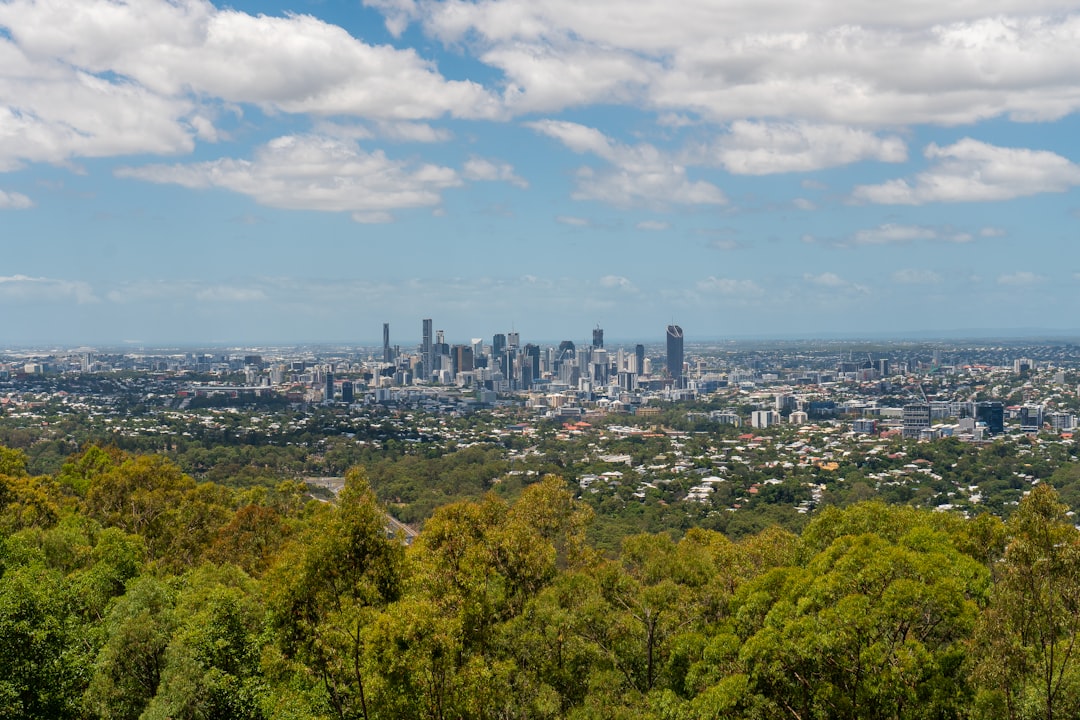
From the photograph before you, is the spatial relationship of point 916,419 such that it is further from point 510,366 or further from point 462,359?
point 462,359

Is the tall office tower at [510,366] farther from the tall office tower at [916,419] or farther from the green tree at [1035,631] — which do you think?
the green tree at [1035,631]

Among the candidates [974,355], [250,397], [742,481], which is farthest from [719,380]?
[742,481]

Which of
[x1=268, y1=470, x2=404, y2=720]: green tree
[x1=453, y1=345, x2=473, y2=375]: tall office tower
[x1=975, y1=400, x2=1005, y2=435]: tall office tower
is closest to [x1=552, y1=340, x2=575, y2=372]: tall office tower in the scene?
[x1=453, y1=345, x2=473, y2=375]: tall office tower

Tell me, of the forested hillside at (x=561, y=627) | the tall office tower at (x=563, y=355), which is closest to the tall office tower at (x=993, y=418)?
the forested hillside at (x=561, y=627)

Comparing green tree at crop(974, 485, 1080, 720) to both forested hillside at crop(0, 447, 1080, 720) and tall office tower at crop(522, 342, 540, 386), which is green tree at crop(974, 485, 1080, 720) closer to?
forested hillside at crop(0, 447, 1080, 720)

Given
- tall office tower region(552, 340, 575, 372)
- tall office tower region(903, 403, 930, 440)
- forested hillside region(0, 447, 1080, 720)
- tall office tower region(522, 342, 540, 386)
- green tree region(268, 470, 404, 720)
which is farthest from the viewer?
tall office tower region(552, 340, 575, 372)

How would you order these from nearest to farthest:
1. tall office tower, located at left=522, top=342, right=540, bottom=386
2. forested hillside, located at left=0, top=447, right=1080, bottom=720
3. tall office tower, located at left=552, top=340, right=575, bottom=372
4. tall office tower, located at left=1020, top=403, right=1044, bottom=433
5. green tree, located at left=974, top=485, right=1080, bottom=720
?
green tree, located at left=974, top=485, right=1080, bottom=720, forested hillside, located at left=0, top=447, right=1080, bottom=720, tall office tower, located at left=1020, top=403, right=1044, bottom=433, tall office tower, located at left=522, top=342, right=540, bottom=386, tall office tower, located at left=552, top=340, right=575, bottom=372
